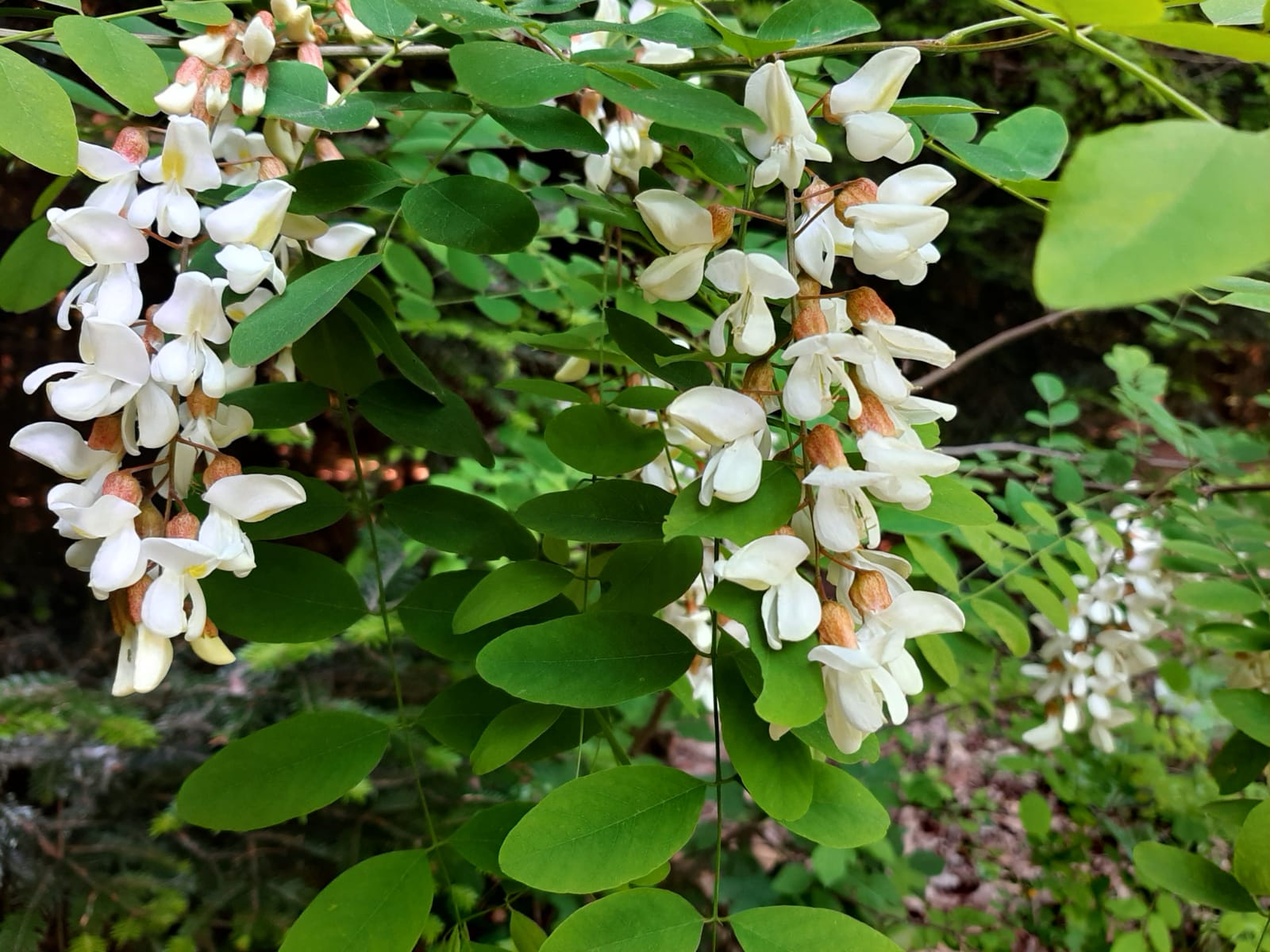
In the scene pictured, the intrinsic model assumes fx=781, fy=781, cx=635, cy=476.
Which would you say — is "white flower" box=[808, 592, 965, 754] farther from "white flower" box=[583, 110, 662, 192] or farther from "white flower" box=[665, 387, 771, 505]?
"white flower" box=[583, 110, 662, 192]

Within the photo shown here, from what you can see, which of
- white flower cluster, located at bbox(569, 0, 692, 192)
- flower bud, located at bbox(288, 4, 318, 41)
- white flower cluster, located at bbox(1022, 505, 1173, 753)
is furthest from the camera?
white flower cluster, located at bbox(1022, 505, 1173, 753)

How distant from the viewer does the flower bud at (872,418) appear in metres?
0.39

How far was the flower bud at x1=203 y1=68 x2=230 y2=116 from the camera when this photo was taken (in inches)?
17.6

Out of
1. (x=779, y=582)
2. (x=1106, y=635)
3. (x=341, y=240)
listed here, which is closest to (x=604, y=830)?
(x=779, y=582)

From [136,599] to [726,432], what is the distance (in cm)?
32

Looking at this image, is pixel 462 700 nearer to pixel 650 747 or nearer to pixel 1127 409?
pixel 1127 409

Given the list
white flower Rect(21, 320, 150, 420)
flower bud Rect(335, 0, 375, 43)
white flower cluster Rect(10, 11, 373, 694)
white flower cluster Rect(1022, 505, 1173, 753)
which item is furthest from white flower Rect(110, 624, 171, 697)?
white flower cluster Rect(1022, 505, 1173, 753)

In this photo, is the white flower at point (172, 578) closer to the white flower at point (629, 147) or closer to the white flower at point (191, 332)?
the white flower at point (191, 332)

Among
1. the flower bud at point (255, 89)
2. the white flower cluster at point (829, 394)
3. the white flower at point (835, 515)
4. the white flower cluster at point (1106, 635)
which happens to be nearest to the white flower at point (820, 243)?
the white flower cluster at point (829, 394)

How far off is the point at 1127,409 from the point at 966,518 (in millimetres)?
1088

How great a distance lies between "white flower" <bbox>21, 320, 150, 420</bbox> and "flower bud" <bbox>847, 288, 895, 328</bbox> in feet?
1.16

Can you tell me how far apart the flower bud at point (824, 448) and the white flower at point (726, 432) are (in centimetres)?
2

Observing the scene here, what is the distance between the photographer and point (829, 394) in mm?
393

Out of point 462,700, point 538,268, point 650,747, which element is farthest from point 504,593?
point 650,747
